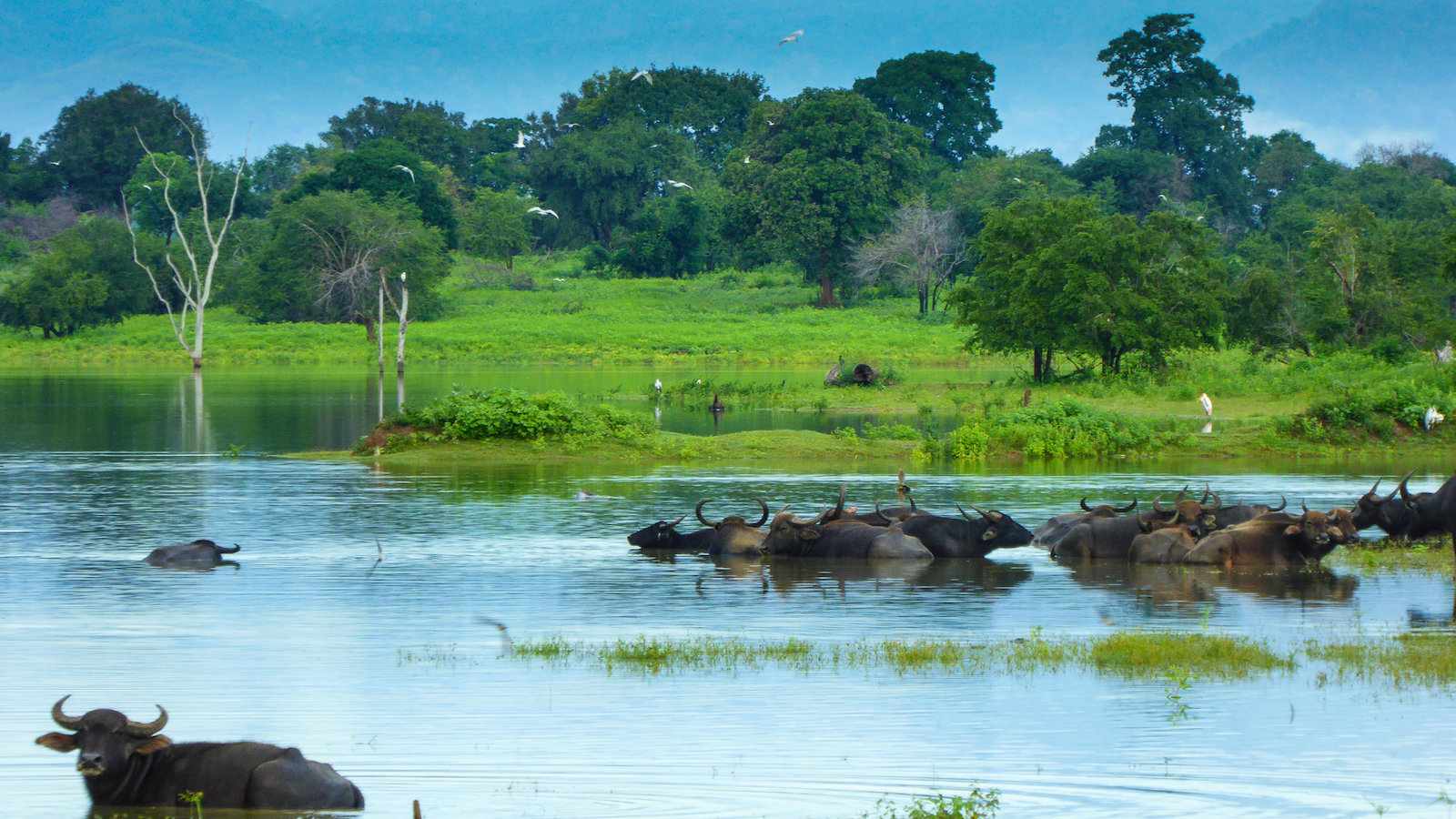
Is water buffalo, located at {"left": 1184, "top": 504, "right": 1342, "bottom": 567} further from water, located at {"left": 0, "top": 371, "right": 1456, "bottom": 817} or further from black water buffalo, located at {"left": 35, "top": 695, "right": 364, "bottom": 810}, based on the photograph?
black water buffalo, located at {"left": 35, "top": 695, "right": 364, "bottom": 810}

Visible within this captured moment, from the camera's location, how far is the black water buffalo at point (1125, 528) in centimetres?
2055

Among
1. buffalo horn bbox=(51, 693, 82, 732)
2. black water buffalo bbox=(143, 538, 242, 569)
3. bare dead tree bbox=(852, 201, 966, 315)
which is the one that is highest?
bare dead tree bbox=(852, 201, 966, 315)

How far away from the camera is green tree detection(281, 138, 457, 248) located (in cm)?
9356

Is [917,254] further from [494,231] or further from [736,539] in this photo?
[736,539]

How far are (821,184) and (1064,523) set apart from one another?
67.2m

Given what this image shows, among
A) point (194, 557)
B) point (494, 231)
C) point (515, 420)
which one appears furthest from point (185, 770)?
point (494, 231)

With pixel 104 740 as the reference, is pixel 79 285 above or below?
above

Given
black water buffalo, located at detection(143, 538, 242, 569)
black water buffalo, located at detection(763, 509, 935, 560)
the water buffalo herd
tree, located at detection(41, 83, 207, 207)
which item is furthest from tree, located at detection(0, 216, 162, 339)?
black water buffalo, located at detection(763, 509, 935, 560)

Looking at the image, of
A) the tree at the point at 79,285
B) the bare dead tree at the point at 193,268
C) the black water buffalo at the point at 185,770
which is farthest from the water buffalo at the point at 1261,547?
the tree at the point at 79,285

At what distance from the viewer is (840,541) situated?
68.9 ft

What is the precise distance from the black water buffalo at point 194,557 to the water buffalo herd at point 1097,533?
484 cm

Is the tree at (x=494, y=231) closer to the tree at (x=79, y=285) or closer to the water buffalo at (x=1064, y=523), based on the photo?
the tree at (x=79, y=285)

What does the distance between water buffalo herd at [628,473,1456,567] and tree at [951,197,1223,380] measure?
25.6m

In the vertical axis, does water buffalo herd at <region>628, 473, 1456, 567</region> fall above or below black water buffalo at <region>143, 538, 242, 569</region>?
above
